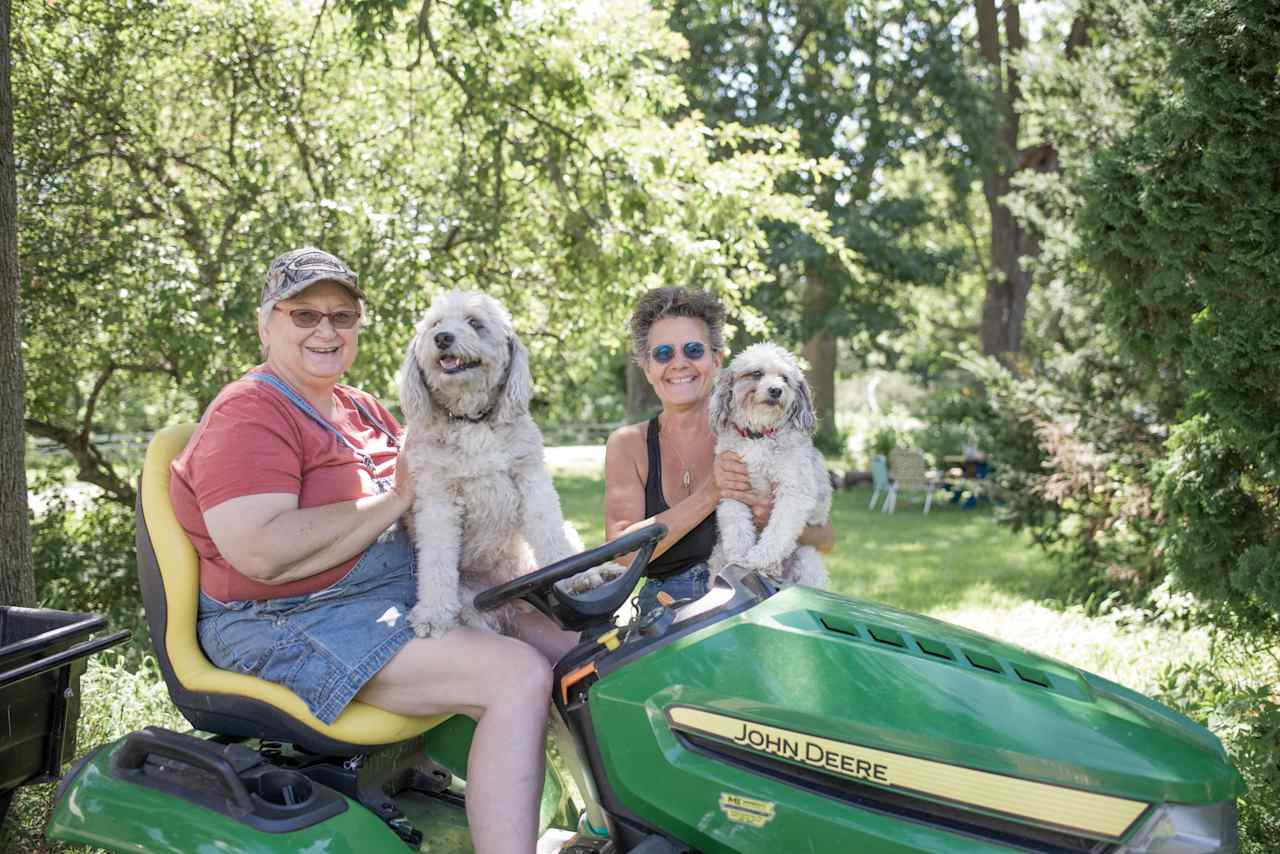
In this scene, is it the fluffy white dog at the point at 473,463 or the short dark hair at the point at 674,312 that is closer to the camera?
the fluffy white dog at the point at 473,463

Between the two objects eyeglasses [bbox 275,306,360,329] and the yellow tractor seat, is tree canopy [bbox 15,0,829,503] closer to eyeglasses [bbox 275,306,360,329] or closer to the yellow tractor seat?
eyeglasses [bbox 275,306,360,329]

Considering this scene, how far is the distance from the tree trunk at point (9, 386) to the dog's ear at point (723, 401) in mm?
2508

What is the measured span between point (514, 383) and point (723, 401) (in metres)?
0.64

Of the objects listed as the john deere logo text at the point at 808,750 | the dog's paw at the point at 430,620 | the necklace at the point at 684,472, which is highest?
the necklace at the point at 684,472

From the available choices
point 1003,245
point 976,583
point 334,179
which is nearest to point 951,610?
point 976,583

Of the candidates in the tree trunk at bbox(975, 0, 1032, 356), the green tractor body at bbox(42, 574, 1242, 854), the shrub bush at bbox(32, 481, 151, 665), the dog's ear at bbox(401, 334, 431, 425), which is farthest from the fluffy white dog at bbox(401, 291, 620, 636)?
the tree trunk at bbox(975, 0, 1032, 356)

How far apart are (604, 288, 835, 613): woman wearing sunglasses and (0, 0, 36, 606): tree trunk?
2180 mm

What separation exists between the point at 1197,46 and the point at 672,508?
2.54 metres

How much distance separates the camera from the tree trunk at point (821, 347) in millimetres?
15703

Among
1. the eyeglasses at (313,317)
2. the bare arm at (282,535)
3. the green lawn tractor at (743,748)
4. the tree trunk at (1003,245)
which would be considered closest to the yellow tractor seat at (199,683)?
the green lawn tractor at (743,748)

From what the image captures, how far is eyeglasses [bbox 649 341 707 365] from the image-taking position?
2.89 meters

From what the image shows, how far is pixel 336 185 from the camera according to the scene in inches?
224

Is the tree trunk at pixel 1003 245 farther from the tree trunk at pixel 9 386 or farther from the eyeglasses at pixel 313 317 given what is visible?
the eyeglasses at pixel 313 317

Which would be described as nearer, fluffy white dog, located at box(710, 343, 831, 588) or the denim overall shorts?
the denim overall shorts
